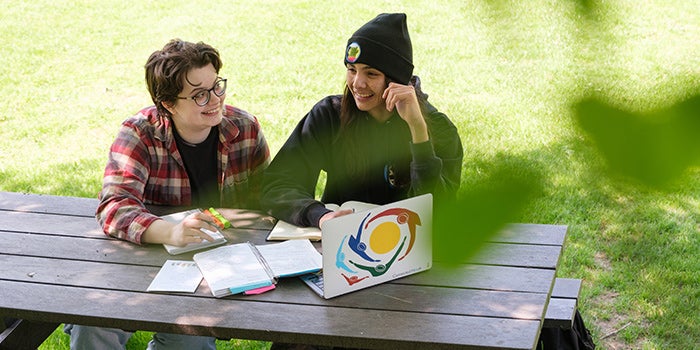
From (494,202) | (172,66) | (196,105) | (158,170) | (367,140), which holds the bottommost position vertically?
(158,170)

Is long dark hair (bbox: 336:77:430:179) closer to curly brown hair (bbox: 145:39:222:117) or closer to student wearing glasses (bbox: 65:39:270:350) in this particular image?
student wearing glasses (bbox: 65:39:270:350)

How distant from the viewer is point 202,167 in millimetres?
2857

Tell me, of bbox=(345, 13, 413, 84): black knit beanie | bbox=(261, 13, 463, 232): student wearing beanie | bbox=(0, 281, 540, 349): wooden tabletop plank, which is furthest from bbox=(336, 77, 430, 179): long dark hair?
bbox=(0, 281, 540, 349): wooden tabletop plank

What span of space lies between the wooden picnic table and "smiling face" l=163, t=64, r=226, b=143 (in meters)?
0.43

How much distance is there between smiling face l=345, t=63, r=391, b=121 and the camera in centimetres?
265

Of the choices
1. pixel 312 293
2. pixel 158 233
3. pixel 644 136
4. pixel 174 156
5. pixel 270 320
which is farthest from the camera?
pixel 174 156

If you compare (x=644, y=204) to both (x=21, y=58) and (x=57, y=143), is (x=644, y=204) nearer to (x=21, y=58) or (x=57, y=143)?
(x=57, y=143)

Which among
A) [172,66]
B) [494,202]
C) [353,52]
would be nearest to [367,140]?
[353,52]

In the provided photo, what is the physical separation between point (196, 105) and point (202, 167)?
10.2 inches

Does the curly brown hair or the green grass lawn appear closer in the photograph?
the green grass lawn

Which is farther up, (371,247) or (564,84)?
(564,84)

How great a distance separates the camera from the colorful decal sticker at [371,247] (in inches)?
84.0

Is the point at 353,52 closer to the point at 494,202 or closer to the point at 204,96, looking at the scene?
the point at 204,96

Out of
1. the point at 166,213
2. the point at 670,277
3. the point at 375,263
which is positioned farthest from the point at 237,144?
the point at 670,277
